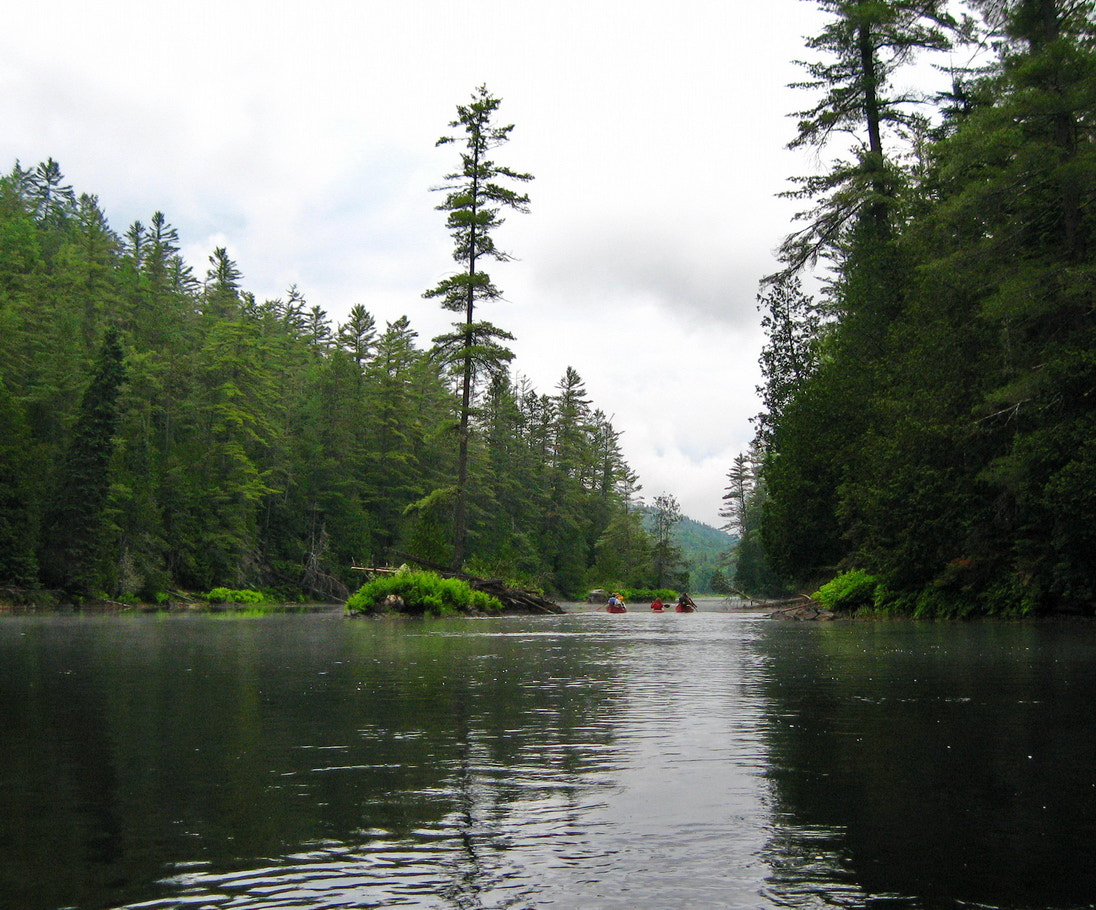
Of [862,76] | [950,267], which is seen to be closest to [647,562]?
[862,76]

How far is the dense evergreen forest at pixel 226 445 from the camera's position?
5044cm

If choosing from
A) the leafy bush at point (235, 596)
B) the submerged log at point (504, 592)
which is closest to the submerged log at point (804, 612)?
the submerged log at point (504, 592)

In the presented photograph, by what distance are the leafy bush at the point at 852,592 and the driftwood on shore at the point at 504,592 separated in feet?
40.0

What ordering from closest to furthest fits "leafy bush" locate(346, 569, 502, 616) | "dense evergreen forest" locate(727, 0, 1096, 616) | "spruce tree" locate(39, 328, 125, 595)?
"dense evergreen forest" locate(727, 0, 1096, 616), "leafy bush" locate(346, 569, 502, 616), "spruce tree" locate(39, 328, 125, 595)

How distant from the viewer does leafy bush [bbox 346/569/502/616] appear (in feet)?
108

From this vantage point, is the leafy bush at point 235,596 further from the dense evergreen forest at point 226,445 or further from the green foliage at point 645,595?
the green foliage at point 645,595

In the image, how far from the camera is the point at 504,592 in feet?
123

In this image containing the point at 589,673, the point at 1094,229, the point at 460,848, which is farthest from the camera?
the point at 1094,229

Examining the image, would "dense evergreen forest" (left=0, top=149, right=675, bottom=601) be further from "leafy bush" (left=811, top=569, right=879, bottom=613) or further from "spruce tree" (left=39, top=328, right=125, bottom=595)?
"leafy bush" (left=811, top=569, right=879, bottom=613)

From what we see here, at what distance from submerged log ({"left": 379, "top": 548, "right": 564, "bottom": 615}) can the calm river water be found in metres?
26.8

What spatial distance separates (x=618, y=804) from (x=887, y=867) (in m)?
1.31

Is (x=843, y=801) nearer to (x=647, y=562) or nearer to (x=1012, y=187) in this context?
(x=1012, y=187)

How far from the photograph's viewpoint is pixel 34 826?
3.90 meters

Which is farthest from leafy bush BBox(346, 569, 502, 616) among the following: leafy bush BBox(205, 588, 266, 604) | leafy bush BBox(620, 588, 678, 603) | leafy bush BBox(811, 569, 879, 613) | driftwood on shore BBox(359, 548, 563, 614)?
leafy bush BBox(620, 588, 678, 603)
